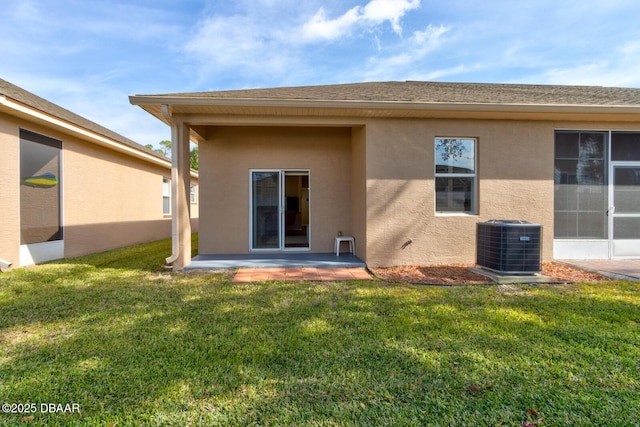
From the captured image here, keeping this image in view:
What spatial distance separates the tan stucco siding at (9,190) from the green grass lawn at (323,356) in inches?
91.2

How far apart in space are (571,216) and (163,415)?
26.8 feet

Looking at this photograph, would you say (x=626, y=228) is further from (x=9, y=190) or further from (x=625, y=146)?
(x=9, y=190)

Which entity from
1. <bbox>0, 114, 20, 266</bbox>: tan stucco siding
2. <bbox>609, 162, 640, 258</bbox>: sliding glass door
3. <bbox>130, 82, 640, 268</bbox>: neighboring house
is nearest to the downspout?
<bbox>130, 82, 640, 268</bbox>: neighboring house

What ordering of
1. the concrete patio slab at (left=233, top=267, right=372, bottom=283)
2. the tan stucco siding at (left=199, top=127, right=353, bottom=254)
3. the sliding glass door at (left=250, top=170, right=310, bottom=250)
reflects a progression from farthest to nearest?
1. the sliding glass door at (left=250, top=170, right=310, bottom=250)
2. the tan stucco siding at (left=199, top=127, right=353, bottom=254)
3. the concrete patio slab at (left=233, top=267, right=372, bottom=283)

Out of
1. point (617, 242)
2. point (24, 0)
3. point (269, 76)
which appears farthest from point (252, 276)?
point (269, 76)

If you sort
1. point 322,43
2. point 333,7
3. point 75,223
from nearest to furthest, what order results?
point 75,223, point 333,7, point 322,43

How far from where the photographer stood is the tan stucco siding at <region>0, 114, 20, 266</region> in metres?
5.79

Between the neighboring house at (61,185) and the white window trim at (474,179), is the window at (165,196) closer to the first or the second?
the neighboring house at (61,185)

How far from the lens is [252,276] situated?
5418mm

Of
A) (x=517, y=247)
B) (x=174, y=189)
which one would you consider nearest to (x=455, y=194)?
(x=517, y=247)

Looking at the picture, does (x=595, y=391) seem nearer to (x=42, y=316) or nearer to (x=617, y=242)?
(x=42, y=316)

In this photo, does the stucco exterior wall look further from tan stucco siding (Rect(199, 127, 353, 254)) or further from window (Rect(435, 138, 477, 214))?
window (Rect(435, 138, 477, 214))

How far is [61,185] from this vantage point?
7.23 metres

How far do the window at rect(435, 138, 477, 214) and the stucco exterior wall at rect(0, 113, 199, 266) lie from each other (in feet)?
28.5
